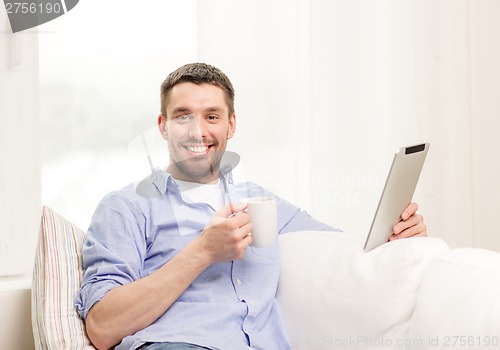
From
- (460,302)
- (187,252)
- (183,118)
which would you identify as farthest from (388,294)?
(183,118)

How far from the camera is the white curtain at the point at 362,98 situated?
257 centimetres

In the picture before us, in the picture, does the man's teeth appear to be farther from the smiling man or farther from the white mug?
the white mug

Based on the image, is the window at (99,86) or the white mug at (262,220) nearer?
the white mug at (262,220)

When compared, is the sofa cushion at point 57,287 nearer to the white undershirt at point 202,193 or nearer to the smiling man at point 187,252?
the smiling man at point 187,252

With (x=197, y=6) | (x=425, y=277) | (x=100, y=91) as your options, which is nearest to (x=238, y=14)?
(x=197, y=6)

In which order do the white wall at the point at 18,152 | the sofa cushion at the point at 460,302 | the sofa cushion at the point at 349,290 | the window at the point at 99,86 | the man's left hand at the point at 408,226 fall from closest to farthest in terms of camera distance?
the sofa cushion at the point at 460,302 < the sofa cushion at the point at 349,290 < the man's left hand at the point at 408,226 < the white wall at the point at 18,152 < the window at the point at 99,86

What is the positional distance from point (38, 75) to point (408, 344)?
154 centimetres

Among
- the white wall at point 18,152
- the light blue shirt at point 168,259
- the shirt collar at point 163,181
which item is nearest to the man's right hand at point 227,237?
the light blue shirt at point 168,259

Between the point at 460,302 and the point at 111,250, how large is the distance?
0.76 m

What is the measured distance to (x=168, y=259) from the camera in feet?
5.26

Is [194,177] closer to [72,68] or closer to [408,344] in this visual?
[408,344]

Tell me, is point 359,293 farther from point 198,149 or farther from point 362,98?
point 362,98

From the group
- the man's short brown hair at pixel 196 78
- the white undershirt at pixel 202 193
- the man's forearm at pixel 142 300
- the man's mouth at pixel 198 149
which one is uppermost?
the man's short brown hair at pixel 196 78

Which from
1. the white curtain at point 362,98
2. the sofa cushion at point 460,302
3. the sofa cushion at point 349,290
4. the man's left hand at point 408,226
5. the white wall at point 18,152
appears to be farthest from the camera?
the white curtain at point 362,98
